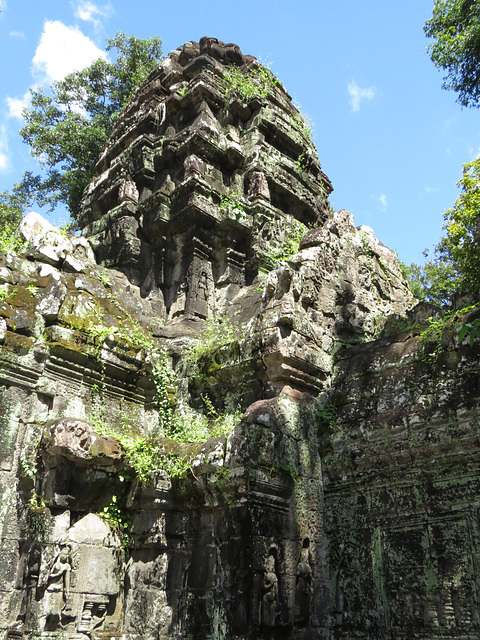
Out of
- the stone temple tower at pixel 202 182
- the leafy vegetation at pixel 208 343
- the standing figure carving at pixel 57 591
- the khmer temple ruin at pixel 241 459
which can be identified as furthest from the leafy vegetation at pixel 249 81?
the standing figure carving at pixel 57 591

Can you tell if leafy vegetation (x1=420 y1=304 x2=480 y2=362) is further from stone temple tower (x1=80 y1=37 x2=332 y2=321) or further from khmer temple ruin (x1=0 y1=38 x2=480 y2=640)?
stone temple tower (x1=80 y1=37 x2=332 y2=321)

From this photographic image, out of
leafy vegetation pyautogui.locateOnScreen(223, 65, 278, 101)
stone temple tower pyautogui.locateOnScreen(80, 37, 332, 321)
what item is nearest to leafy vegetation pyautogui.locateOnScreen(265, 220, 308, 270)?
stone temple tower pyautogui.locateOnScreen(80, 37, 332, 321)

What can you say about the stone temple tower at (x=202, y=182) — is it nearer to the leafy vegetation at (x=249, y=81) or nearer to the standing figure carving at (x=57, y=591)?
the leafy vegetation at (x=249, y=81)

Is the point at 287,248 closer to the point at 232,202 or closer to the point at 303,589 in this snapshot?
the point at 232,202

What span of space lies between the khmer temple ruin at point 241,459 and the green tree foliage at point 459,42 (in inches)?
282

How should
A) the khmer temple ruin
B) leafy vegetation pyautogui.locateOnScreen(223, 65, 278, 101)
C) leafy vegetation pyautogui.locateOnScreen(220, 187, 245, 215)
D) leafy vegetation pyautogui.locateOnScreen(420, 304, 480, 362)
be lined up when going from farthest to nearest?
leafy vegetation pyautogui.locateOnScreen(223, 65, 278, 101) < leafy vegetation pyautogui.locateOnScreen(220, 187, 245, 215) < leafy vegetation pyautogui.locateOnScreen(420, 304, 480, 362) < the khmer temple ruin

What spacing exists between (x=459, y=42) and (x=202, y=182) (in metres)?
7.46

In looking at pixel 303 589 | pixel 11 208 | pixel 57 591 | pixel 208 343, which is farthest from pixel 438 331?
pixel 11 208

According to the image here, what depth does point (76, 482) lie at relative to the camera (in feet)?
17.0

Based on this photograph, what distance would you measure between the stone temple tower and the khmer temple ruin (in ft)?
3.72

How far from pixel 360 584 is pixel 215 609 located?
1.26 metres

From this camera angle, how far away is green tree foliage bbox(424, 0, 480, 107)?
11.8 m

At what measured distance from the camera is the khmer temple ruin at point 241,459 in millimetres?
4539

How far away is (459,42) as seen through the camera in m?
12.0
